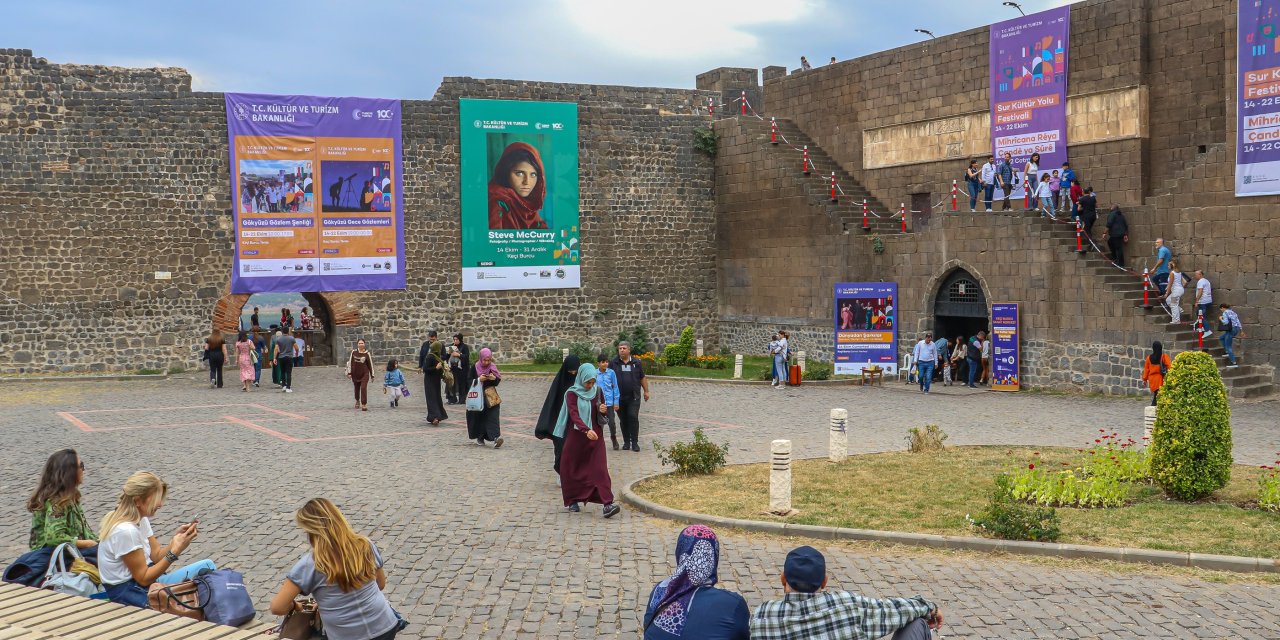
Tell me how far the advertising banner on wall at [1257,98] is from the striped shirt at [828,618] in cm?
1741

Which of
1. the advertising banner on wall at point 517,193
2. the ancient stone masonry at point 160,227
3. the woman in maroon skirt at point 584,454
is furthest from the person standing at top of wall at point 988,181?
the woman in maroon skirt at point 584,454

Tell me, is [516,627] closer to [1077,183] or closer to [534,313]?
[1077,183]

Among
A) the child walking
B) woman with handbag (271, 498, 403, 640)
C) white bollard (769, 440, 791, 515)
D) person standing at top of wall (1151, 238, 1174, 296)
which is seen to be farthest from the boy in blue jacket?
person standing at top of wall (1151, 238, 1174, 296)

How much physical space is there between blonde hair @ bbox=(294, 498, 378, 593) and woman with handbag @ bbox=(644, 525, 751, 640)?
1.45m

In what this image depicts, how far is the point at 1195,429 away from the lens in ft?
34.8

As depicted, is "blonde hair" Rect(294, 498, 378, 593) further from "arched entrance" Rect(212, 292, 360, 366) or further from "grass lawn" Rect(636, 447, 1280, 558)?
"arched entrance" Rect(212, 292, 360, 366)

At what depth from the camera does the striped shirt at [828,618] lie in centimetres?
516

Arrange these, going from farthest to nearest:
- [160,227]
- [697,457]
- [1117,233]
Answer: [160,227], [1117,233], [697,457]

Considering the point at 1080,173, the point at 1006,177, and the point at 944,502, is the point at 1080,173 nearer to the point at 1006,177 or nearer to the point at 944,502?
the point at 1006,177

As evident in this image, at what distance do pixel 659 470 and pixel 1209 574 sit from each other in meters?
6.43

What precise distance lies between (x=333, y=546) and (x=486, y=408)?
9.78m

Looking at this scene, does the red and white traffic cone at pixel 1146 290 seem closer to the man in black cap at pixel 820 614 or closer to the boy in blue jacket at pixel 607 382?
the boy in blue jacket at pixel 607 382

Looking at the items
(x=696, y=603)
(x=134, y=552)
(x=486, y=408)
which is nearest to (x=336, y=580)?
(x=134, y=552)

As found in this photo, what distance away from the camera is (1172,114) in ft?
72.6
